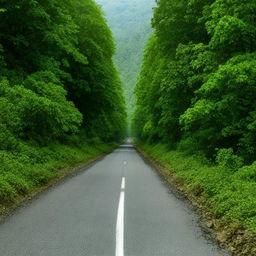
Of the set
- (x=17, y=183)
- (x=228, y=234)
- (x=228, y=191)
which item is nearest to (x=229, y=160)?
(x=228, y=191)

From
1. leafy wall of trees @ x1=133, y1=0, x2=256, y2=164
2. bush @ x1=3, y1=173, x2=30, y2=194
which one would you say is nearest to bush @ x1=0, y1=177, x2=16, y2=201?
bush @ x1=3, y1=173, x2=30, y2=194

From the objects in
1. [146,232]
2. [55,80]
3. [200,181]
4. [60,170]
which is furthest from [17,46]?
[146,232]

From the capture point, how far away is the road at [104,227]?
5798 millimetres

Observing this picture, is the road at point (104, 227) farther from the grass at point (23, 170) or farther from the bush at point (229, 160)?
the bush at point (229, 160)

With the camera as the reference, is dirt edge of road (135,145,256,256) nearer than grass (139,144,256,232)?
Yes

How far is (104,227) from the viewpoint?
724 centimetres

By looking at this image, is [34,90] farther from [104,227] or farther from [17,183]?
[104,227]

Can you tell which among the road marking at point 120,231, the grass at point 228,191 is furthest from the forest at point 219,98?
the road marking at point 120,231

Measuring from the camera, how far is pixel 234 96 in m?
13.3

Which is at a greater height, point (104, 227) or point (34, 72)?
point (34, 72)

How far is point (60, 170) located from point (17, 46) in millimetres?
8032

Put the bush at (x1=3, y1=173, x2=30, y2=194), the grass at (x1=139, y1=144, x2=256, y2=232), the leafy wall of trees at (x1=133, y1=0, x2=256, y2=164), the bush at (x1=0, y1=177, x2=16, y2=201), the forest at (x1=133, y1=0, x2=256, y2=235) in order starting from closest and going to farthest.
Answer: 1. the grass at (x1=139, y1=144, x2=256, y2=232)
2. the bush at (x1=0, y1=177, x2=16, y2=201)
3. the forest at (x1=133, y1=0, x2=256, y2=235)
4. the bush at (x1=3, y1=173, x2=30, y2=194)
5. the leafy wall of trees at (x1=133, y1=0, x2=256, y2=164)

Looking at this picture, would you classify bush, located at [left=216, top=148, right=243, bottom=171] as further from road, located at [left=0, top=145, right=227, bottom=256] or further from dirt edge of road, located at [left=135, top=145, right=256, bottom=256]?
dirt edge of road, located at [left=135, top=145, right=256, bottom=256]

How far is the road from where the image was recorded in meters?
5.80
